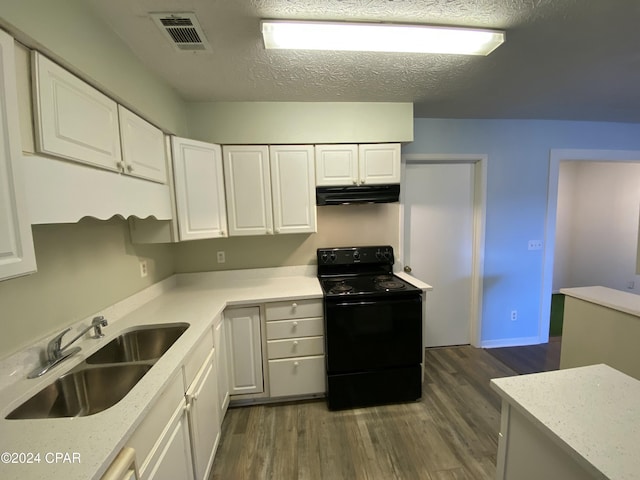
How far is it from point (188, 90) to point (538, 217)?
3.62 meters

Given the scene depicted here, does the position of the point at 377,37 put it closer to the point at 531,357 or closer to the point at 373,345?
the point at 373,345

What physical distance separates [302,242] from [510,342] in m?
2.63

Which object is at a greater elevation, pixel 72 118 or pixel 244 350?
pixel 72 118

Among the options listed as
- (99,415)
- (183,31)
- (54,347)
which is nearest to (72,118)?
(183,31)

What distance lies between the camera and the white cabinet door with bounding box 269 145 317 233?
217 centimetres

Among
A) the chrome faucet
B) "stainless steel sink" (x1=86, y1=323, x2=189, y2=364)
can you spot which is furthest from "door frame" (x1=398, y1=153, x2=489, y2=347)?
the chrome faucet

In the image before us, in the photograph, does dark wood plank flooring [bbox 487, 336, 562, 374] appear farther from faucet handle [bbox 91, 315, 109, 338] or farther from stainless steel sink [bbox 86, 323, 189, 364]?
faucet handle [bbox 91, 315, 109, 338]

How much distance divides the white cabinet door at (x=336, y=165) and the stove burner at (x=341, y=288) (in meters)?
0.87

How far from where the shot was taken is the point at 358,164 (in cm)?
225

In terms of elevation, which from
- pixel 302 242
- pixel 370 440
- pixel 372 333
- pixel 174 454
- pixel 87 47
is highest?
pixel 87 47

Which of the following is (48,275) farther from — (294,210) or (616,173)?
(616,173)

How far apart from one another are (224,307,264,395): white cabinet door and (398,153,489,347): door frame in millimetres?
1552

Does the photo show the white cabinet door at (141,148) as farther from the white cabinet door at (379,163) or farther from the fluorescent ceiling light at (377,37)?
the white cabinet door at (379,163)

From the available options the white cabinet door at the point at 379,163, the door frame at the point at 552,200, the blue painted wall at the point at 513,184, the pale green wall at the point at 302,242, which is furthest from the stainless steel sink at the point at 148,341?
the door frame at the point at 552,200
